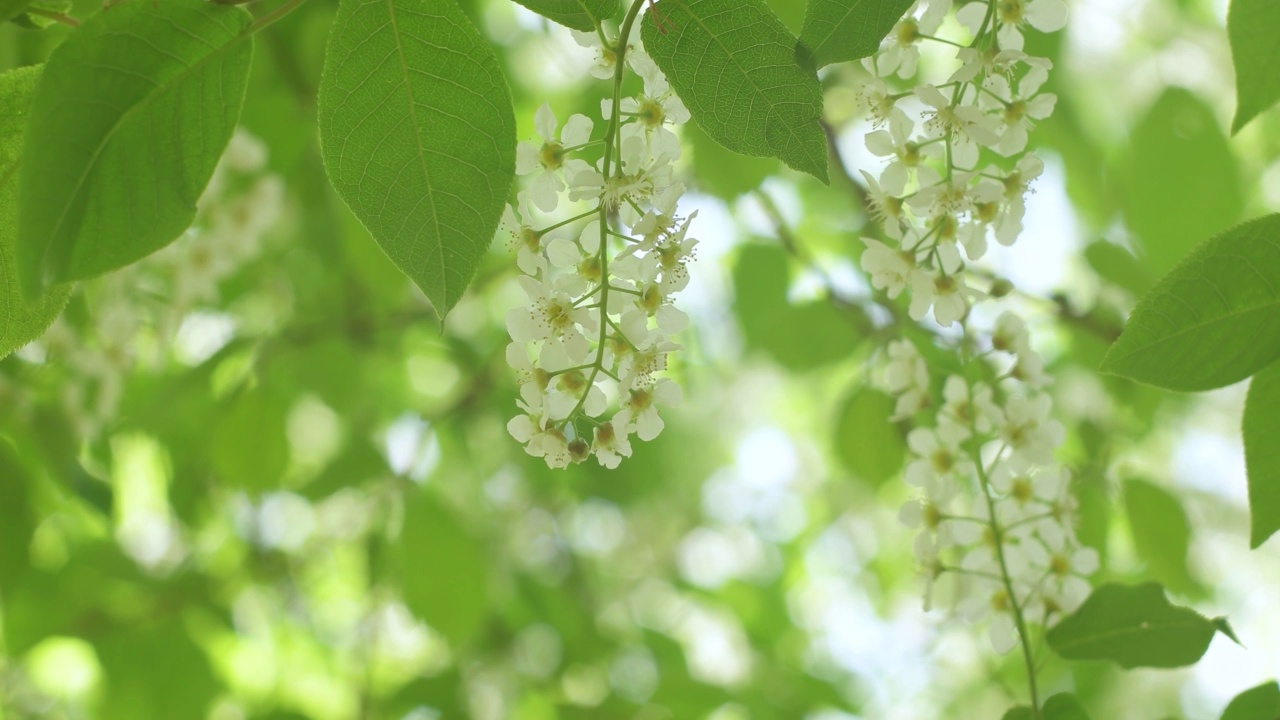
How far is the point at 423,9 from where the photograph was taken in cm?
67

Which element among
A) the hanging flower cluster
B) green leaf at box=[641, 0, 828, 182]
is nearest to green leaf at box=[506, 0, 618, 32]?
green leaf at box=[641, 0, 828, 182]

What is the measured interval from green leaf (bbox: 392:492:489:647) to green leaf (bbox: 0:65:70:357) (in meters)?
1.03

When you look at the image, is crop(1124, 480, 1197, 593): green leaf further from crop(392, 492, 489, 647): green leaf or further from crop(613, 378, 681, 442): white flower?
crop(392, 492, 489, 647): green leaf

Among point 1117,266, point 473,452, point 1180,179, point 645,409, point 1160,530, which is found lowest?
point 473,452

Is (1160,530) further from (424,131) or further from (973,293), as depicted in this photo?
(424,131)

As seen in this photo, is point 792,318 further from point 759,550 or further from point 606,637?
point 759,550

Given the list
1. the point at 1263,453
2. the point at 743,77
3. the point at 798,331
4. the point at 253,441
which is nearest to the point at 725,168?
the point at 798,331

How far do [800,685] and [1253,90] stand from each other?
161 centimetres

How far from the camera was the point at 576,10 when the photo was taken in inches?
25.9

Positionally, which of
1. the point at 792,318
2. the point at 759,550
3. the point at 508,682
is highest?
the point at 792,318

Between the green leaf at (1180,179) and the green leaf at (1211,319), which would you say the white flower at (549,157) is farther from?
the green leaf at (1180,179)

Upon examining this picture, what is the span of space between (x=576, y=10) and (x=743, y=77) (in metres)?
0.12

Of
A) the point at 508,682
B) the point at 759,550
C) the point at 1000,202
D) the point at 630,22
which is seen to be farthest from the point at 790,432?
the point at 630,22

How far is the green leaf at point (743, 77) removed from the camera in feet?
2.20
